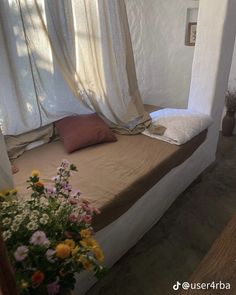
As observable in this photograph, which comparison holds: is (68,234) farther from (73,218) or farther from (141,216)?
(141,216)

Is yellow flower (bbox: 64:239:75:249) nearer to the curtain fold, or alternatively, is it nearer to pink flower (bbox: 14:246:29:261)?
pink flower (bbox: 14:246:29:261)

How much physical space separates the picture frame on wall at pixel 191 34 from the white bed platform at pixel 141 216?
1392mm

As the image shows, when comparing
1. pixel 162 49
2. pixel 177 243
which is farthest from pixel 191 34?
pixel 177 243

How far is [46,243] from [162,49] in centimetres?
295

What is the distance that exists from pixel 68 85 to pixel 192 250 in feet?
5.09

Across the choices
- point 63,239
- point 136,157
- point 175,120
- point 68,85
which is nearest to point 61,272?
point 63,239

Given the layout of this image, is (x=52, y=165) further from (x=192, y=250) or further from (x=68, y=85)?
(x=192, y=250)

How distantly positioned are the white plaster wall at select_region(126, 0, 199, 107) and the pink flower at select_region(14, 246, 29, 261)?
8.74 ft

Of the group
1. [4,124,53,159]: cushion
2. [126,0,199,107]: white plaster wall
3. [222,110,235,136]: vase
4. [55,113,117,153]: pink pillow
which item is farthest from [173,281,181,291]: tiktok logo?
[222,110,235,136]: vase

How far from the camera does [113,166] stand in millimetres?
1693

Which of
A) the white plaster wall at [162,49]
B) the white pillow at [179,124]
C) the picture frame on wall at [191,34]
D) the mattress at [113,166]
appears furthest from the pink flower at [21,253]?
the picture frame on wall at [191,34]

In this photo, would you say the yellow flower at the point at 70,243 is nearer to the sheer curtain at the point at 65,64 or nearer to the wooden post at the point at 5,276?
the wooden post at the point at 5,276

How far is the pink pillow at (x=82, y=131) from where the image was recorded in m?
1.89

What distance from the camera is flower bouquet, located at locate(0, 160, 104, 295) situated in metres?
0.67
